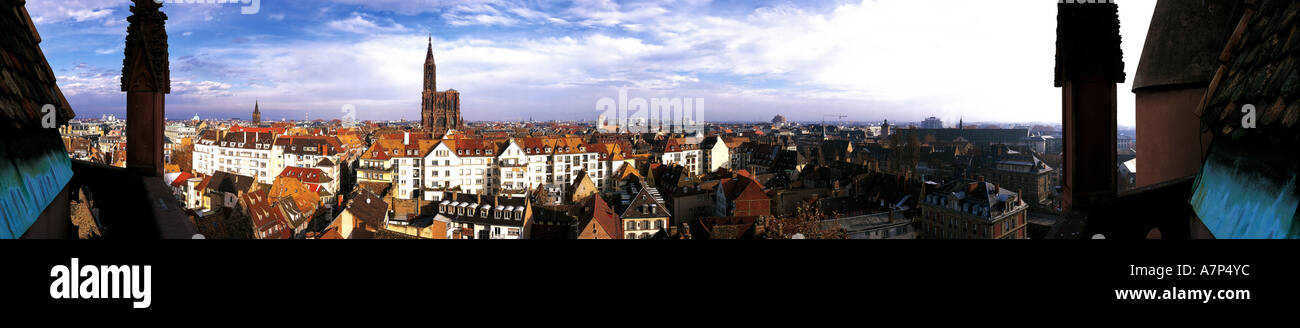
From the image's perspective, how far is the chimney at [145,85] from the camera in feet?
10.2

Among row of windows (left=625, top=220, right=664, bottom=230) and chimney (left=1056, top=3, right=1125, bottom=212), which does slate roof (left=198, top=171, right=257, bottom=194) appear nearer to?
row of windows (left=625, top=220, right=664, bottom=230)

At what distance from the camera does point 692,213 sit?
457 inches

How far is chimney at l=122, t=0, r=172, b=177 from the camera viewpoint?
312 centimetres

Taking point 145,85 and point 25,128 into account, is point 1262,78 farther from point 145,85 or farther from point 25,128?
point 145,85

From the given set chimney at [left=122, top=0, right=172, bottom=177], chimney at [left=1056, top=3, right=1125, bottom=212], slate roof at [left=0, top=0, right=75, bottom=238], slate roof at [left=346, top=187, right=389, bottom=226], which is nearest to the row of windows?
slate roof at [left=346, top=187, right=389, bottom=226]

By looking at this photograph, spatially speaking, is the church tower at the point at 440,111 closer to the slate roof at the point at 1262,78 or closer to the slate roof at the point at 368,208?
the slate roof at the point at 368,208

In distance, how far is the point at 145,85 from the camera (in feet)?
10.6

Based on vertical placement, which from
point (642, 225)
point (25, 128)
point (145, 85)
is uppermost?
point (145, 85)

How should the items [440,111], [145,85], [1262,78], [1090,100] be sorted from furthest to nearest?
1. [440,111]
2. [145,85]
3. [1090,100]
4. [1262,78]

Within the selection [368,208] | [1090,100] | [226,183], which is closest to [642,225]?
[368,208]
